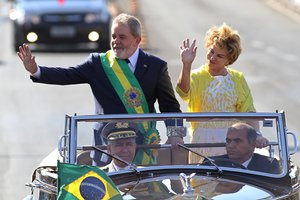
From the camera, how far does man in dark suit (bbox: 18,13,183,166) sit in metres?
8.06

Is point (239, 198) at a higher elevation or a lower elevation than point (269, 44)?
lower

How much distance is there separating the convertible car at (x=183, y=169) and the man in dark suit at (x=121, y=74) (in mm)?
414

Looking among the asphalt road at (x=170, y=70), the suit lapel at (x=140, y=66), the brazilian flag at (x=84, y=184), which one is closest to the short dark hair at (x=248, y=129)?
the suit lapel at (x=140, y=66)

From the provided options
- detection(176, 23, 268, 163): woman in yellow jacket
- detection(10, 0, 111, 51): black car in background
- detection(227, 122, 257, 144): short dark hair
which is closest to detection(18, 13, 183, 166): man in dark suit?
detection(176, 23, 268, 163): woman in yellow jacket

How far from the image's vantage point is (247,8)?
137 ft

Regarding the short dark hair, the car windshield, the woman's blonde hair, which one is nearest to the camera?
the car windshield

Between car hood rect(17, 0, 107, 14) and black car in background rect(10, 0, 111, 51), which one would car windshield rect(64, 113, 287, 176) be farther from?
car hood rect(17, 0, 107, 14)

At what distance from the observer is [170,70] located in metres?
24.1

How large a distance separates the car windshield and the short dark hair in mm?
16

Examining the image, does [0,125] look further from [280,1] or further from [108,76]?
[280,1]

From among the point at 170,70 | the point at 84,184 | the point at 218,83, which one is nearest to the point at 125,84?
the point at 218,83

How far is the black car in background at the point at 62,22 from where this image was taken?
25.6 meters

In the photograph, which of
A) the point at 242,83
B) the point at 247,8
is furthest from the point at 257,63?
the point at 242,83

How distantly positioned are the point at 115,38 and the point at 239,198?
1792 mm
